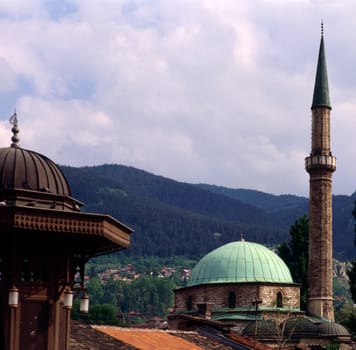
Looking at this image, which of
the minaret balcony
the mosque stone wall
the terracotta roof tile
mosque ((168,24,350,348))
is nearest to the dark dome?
the terracotta roof tile

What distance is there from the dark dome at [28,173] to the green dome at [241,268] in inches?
1731

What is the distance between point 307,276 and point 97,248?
52.4 metres

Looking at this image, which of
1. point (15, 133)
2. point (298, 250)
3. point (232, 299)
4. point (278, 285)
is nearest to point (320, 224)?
point (298, 250)

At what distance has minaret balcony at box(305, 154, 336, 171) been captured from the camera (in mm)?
63844

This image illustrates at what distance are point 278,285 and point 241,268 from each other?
7.23 ft

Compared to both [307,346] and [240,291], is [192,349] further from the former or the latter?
[240,291]

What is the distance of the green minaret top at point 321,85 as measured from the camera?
6744 centimetres

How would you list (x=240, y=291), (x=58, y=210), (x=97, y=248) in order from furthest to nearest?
(x=240, y=291)
(x=97, y=248)
(x=58, y=210)

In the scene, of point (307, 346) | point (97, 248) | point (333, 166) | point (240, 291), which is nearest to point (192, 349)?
point (97, 248)

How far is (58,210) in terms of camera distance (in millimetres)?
12758

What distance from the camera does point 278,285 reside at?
5700 centimetres

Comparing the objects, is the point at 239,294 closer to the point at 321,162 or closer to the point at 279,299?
the point at 279,299

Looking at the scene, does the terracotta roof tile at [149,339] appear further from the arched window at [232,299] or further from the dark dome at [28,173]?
the arched window at [232,299]

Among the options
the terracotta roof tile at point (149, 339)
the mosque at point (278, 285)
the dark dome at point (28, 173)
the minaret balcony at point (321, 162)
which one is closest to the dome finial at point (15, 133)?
the dark dome at point (28, 173)
